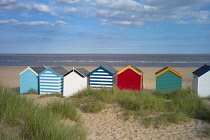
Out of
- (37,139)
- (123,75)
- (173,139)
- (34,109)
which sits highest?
(123,75)

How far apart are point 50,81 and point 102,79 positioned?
223 cm

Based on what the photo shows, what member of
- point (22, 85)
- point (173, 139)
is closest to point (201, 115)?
point (173, 139)

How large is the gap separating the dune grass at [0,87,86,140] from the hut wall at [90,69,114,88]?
13.5ft

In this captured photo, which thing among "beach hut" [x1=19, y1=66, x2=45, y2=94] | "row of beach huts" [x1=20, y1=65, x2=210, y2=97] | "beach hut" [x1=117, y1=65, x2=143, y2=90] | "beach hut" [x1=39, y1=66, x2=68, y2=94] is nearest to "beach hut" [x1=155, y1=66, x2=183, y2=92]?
"row of beach huts" [x1=20, y1=65, x2=210, y2=97]

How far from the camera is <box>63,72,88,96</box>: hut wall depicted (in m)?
9.39

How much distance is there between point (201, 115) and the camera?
6.35 metres

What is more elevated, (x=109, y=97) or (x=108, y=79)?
(x=108, y=79)

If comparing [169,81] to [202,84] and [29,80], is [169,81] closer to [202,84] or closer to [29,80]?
[202,84]

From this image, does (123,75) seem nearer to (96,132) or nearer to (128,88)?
(128,88)

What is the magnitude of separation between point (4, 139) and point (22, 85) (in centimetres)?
661

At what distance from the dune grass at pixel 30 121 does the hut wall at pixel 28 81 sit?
402 cm

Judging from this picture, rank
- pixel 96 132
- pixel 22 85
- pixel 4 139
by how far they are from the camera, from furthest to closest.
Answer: pixel 22 85 → pixel 96 132 → pixel 4 139

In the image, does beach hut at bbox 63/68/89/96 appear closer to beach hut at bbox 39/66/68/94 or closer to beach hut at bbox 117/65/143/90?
beach hut at bbox 39/66/68/94

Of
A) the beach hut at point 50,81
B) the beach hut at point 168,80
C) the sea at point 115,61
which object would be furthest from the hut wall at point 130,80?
the sea at point 115,61
